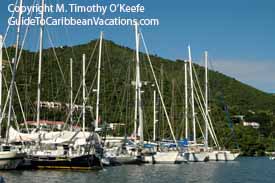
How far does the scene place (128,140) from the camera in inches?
2269

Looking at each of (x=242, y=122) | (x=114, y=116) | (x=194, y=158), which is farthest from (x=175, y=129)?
(x=242, y=122)

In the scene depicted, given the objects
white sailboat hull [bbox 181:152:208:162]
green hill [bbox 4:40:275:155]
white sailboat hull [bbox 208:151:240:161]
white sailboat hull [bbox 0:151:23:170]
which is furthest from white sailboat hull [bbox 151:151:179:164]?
white sailboat hull [bbox 0:151:23:170]

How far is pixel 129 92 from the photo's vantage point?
67500mm

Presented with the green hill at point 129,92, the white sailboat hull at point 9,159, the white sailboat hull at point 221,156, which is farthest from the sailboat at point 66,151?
the white sailboat hull at point 221,156

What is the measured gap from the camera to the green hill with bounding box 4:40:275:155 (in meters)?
70.4

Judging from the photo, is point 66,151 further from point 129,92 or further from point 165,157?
point 129,92

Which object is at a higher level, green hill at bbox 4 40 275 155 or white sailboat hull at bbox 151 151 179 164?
green hill at bbox 4 40 275 155

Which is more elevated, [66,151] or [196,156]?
[66,151]

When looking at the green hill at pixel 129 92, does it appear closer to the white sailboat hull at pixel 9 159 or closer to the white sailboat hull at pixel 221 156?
the white sailboat hull at pixel 221 156

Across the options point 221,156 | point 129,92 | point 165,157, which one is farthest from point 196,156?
point 129,92

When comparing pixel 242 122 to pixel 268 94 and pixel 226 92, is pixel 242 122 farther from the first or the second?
pixel 268 94

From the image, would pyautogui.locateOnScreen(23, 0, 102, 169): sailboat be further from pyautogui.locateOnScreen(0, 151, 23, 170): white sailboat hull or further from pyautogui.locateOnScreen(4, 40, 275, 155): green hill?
pyautogui.locateOnScreen(4, 40, 275, 155): green hill

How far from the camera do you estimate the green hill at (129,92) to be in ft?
231

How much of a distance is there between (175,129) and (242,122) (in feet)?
186
